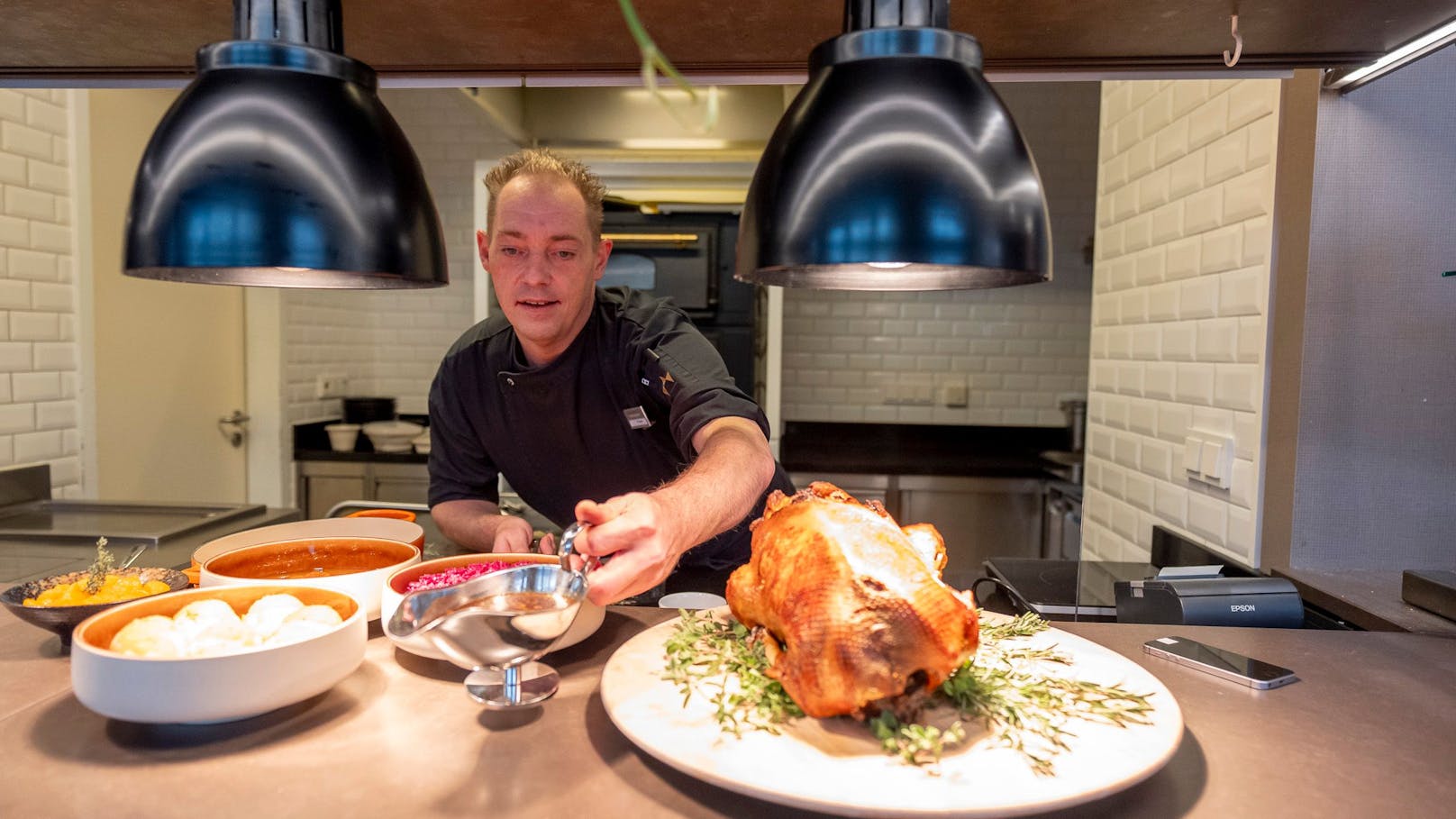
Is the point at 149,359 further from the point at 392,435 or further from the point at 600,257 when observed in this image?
the point at 600,257

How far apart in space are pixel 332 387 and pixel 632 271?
70.2 inches

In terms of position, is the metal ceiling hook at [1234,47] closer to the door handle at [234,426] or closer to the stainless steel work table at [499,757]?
the stainless steel work table at [499,757]

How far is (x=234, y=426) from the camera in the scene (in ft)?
12.7

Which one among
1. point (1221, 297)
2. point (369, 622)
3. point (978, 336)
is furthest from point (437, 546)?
point (978, 336)

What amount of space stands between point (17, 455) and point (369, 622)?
89.5 inches

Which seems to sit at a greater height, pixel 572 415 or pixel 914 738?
pixel 572 415

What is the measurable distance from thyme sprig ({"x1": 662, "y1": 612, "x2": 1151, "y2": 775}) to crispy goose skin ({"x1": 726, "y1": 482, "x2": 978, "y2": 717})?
0.10ft

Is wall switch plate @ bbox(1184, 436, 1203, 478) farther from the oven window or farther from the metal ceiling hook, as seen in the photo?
the oven window

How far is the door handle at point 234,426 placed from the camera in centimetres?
382

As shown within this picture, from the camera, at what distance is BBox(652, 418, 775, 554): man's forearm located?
1025 millimetres

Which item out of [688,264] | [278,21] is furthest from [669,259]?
→ [278,21]

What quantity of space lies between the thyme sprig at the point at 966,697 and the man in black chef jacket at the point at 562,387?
0.57 meters

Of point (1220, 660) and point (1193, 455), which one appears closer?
point (1220, 660)

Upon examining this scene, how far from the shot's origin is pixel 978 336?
4371 mm
